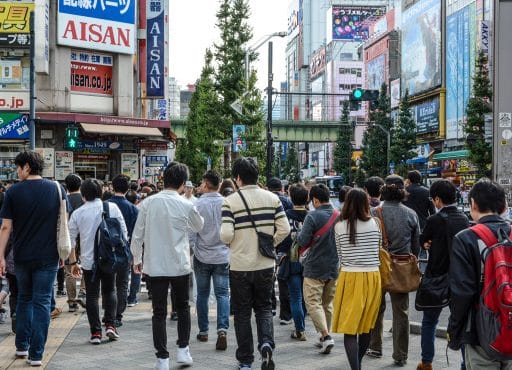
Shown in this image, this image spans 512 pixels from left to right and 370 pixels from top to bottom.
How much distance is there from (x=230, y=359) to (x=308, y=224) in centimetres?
158

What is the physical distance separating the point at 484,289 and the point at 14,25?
23.6 metres

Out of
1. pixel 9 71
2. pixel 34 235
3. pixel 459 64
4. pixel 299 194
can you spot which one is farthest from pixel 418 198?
pixel 459 64

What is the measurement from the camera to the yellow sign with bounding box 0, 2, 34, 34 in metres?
24.5

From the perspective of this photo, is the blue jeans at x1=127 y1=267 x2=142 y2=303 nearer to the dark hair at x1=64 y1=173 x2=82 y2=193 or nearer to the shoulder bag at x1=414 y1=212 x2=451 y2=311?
the dark hair at x1=64 y1=173 x2=82 y2=193

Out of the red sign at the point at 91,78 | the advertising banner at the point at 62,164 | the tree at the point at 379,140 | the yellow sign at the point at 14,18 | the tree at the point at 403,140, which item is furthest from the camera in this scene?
the tree at the point at 379,140

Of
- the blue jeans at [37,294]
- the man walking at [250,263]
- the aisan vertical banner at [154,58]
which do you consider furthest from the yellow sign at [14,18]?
the man walking at [250,263]

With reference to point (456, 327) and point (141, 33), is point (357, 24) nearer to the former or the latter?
point (141, 33)

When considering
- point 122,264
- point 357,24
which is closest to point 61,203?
point 122,264

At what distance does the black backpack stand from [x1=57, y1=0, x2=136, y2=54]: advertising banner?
19308mm

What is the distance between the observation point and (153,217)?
6477 millimetres

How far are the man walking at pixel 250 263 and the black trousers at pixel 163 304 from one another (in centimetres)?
58

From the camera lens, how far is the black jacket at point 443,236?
245 inches

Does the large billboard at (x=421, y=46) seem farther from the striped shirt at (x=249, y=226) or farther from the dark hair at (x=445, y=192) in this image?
the striped shirt at (x=249, y=226)

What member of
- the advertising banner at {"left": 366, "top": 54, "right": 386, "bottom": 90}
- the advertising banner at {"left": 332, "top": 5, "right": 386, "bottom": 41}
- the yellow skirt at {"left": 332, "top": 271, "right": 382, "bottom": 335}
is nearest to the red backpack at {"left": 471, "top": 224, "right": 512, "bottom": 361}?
the yellow skirt at {"left": 332, "top": 271, "right": 382, "bottom": 335}
